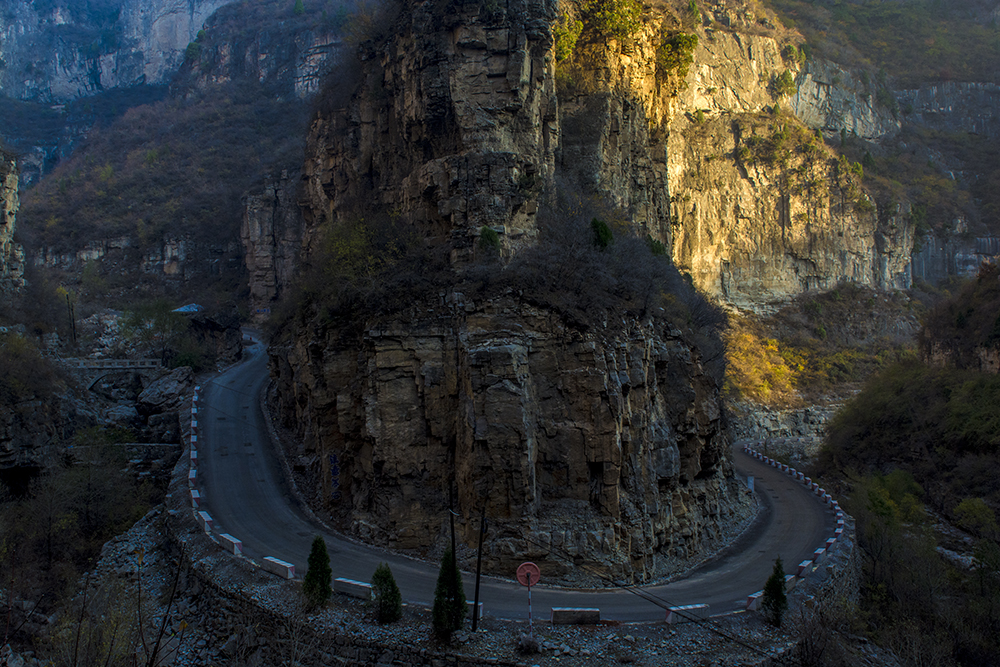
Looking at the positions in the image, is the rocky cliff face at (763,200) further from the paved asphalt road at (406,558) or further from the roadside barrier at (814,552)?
the paved asphalt road at (406,558)

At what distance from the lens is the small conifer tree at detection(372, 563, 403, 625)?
47.0 feet

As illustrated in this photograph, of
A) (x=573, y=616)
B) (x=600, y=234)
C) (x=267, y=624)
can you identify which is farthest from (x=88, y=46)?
(x=573, y=616)

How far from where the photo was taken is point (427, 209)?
21.8 m

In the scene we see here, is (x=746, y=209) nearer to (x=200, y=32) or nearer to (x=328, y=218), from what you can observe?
(x=328, y=218)

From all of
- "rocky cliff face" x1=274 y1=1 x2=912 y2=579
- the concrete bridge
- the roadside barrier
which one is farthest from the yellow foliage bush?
the concrete bridge

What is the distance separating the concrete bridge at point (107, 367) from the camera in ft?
123

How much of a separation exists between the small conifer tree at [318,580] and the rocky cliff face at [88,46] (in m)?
109

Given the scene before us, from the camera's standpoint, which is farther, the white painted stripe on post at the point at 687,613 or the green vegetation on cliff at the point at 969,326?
the green vegetation on cliff at the point at 969,326

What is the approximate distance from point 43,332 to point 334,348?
88.2 feet

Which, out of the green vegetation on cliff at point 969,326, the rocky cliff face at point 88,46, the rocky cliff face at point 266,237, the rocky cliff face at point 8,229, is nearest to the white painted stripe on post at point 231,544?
the rocky cliff face at point 8,229

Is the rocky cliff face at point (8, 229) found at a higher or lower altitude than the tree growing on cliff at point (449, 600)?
higher

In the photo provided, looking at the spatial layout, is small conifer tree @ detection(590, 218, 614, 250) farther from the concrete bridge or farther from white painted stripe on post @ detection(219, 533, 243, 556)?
the concrete bridge

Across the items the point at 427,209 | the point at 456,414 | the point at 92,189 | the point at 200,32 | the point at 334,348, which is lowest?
the point at 456,414

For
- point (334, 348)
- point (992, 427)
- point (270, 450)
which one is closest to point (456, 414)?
point (334, 348)
